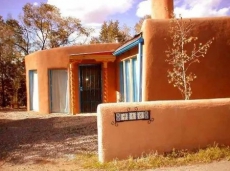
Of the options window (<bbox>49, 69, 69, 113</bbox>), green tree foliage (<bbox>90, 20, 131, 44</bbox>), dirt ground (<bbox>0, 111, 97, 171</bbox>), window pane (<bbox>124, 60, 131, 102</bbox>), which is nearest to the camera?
dirt ground (<bbox>0, 111, 97, 171</bbox>)

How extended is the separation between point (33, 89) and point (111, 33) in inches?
644

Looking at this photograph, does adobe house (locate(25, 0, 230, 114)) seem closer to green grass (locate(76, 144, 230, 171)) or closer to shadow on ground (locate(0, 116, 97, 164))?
shadow on ground (locate(0, 116, 97, 164))

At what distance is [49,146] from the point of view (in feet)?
22.5

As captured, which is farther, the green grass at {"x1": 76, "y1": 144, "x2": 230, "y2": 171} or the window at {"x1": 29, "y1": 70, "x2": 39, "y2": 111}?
the window at {"x1": 29, "y1": 70, "x2": 39, "y2": 111}

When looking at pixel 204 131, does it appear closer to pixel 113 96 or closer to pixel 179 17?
pixel 179 17

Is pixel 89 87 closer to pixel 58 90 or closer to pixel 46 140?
pixel 58 90

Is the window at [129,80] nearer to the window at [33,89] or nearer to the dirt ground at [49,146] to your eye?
the dirt ground at [49,146]

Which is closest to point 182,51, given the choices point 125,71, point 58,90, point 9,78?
point 125,71

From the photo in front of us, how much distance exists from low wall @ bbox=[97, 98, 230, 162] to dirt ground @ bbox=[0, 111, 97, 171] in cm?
99

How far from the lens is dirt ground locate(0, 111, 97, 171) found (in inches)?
218

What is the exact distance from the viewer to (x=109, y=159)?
5.21m

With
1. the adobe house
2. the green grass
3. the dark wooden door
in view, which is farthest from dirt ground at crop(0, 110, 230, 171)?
the dark wooden door

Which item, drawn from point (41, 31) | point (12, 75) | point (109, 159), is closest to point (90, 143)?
point (109, 159)

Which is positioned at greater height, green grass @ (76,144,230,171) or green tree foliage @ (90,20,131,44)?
green tree foliage @ (90,20,131,44)
